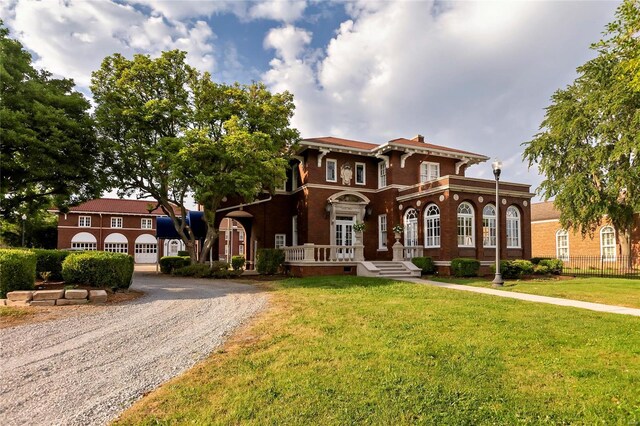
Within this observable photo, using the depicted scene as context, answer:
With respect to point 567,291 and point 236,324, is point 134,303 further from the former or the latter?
point 567,291

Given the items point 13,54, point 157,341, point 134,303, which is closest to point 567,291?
point 157,341

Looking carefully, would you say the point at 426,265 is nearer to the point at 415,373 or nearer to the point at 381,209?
the point at 381,209

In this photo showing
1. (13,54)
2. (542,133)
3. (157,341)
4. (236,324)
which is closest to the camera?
(157,341)

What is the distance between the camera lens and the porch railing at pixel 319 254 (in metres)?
19.4

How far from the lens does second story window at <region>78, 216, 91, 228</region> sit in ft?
144

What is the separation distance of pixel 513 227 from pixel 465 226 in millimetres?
3347

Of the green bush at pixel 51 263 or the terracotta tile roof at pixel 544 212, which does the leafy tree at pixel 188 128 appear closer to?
the green bush at pixel 51 263

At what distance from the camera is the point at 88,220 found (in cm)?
4444

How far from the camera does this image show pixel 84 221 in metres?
44.3

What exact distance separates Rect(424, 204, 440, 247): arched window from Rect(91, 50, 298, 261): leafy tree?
8400mm

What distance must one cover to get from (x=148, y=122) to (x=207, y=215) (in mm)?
5954

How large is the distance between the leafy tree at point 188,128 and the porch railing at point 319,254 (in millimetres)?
3848

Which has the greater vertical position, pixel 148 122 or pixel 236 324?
pixel 148 122

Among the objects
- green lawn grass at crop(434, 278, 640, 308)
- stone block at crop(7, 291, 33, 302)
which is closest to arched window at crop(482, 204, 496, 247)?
green lawn grass at crop(434, 278, 640, 308)
